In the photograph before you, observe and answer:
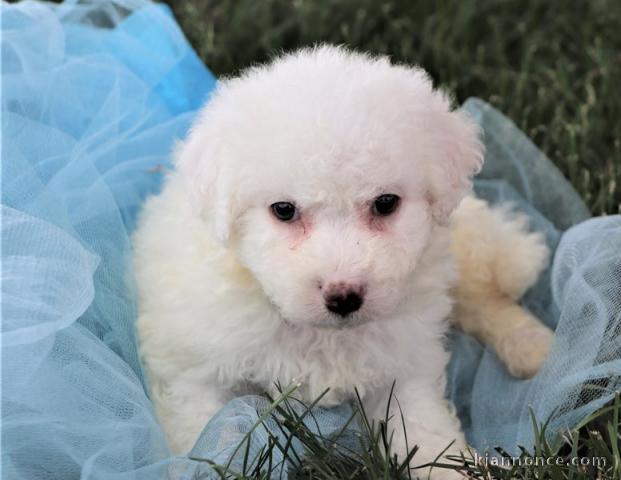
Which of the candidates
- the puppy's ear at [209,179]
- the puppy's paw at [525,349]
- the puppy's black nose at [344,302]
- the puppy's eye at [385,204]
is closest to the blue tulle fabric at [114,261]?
the puppy's paw at [525,349]

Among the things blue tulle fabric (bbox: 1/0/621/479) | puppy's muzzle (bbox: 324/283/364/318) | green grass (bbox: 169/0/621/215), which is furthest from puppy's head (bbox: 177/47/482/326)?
green grass (bbox: 169/0/621/215)

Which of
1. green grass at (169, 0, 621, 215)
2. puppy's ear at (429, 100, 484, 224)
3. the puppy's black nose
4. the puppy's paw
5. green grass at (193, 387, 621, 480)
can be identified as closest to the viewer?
the puppy's black nose

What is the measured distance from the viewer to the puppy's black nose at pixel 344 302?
2.62 meters

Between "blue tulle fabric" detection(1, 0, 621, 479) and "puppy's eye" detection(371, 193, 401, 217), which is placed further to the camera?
"puppy's eye" detection(371, 193, 401, 217)

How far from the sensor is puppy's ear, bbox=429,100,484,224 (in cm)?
295

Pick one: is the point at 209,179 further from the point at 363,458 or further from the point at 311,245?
the point at 363,458

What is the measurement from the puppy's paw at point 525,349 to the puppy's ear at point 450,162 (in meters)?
0.90

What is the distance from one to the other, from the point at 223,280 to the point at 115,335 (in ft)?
1.56

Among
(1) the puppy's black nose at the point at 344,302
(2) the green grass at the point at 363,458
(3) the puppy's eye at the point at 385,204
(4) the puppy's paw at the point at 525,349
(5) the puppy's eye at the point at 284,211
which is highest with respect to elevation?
(3) the puppy's eye at the point at 385,204

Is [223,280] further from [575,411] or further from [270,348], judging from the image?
[575,411]

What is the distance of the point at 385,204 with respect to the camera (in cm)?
284

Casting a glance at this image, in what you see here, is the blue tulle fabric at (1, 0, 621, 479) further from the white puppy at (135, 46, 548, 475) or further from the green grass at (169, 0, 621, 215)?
the green grass at (169, 0, 621, 215)

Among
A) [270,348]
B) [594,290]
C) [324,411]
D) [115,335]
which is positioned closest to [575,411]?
[594,290]

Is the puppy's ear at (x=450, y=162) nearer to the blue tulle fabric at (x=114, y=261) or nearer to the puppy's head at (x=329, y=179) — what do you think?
the puppy's head at (x=329, y=179)
